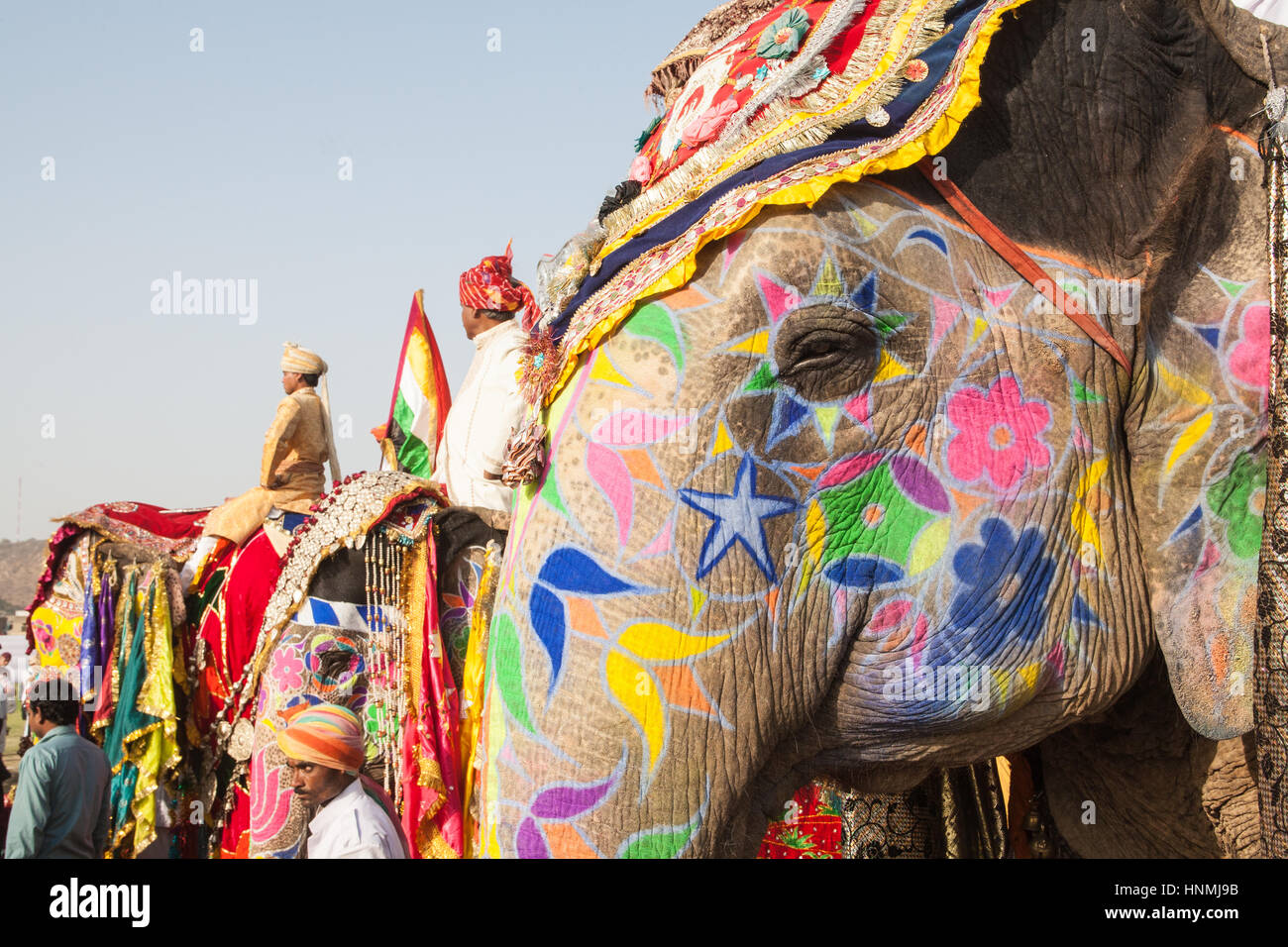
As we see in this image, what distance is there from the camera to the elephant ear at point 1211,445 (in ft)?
7.80

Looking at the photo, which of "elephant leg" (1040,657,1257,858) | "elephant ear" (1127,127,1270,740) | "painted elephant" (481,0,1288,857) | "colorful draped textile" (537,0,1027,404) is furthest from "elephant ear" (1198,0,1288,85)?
"elephant leg" (1040,657,1257,858)

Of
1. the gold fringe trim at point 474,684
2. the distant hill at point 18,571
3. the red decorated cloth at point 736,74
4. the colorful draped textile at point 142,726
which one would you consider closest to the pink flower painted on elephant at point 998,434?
the red decorated cloth at point 736,74

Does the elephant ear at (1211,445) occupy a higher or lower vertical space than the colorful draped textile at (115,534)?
higher

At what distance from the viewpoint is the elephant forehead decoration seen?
Result: 2.13m

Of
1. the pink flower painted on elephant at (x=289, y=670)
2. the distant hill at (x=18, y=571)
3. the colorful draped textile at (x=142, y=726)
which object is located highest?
the pink flower painted on elephant at (x=289, y=670)

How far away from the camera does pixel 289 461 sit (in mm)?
6789

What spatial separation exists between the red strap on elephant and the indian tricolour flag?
4.70 metres

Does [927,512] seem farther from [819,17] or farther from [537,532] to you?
[819,17]

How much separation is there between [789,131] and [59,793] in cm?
398

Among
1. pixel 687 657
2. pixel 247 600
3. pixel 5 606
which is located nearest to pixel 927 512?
pixel 687 657

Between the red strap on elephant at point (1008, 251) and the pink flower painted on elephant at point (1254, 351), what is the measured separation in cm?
21

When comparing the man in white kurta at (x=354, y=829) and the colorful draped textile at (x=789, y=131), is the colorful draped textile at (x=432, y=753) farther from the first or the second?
the colorful draped textile at (x=789, y=131)

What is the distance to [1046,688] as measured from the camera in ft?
7.73

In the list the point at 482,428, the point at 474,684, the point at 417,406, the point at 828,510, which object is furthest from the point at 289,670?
the point at 828,510
